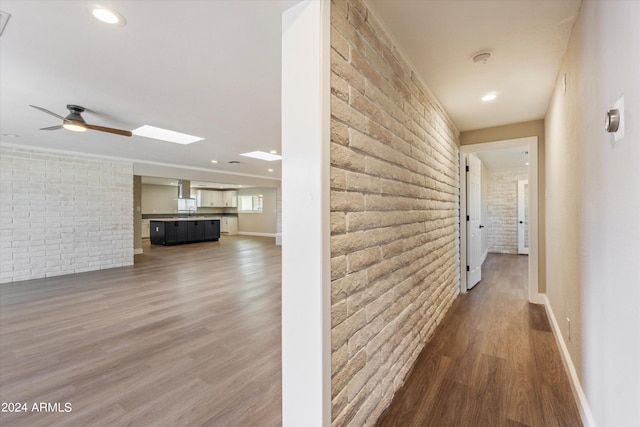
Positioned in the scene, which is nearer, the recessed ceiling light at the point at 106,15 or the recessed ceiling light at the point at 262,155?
the recessed ceiling light at the point at 106,15

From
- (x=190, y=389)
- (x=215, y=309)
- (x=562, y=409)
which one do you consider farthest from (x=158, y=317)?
(x=562, y=409)

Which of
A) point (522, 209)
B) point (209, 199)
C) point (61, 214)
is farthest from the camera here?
point (209, 199)

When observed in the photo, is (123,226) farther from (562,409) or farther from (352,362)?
(562,409)

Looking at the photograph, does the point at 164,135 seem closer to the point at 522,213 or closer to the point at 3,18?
the point at 3,18

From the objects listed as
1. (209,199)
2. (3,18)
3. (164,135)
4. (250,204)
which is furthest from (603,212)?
(209,199)

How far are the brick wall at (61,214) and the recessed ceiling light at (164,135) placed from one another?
2.41 metres

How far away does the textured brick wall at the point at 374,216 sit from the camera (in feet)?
3.88

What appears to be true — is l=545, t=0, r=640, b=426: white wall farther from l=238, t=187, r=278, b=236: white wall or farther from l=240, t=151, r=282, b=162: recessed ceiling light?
l=238, t=187, r=278, b=236: white wall

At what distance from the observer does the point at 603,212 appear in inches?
46.1

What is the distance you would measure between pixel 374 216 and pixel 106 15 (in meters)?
1.91

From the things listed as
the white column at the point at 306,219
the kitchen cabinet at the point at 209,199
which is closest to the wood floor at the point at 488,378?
the white column at the point at 306,219

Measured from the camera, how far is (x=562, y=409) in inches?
62.5

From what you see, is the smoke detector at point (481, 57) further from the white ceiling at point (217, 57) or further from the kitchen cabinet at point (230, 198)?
the kitchen cabinet at point (230, 198)

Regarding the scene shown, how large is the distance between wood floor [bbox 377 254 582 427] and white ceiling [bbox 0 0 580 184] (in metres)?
2.25
